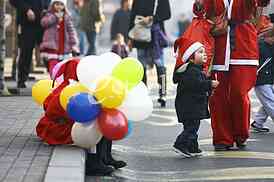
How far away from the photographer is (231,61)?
31.1ft

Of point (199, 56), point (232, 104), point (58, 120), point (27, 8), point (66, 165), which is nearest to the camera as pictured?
point (66, 165)

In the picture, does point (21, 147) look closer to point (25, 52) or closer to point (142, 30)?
point (142, 30)

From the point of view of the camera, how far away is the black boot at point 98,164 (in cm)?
801

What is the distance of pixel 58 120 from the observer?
8.46 m

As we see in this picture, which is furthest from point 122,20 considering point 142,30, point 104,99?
point 104,99

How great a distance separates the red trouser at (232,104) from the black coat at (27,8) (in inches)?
200

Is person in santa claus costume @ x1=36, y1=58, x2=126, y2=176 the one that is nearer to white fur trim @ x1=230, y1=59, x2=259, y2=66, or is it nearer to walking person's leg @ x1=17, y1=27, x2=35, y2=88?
white fur trim @ x1=230, y1=59, x2=259, y2=66

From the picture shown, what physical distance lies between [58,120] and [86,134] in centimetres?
67

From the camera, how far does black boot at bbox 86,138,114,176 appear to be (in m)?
8.01

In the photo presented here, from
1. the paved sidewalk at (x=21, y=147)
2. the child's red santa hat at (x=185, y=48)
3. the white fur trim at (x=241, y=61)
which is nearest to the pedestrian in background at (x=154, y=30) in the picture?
the paved sidewalk at (x=21, y=147)

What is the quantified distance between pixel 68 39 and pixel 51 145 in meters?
5.90

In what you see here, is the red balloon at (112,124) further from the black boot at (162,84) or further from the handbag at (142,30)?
the handbag at (142,30)

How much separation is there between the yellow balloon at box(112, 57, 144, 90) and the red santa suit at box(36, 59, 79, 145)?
0.60m

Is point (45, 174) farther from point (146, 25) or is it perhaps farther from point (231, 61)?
point (146, 25)
